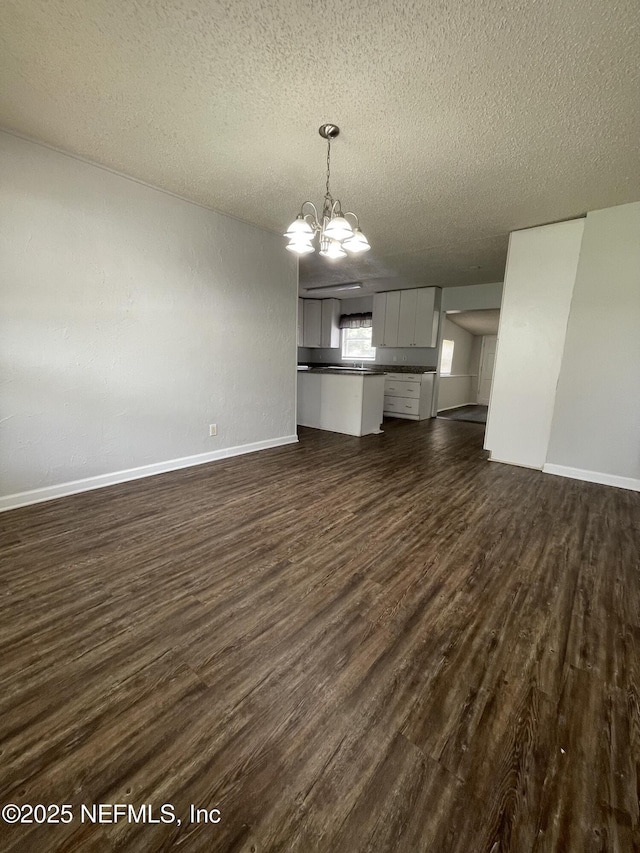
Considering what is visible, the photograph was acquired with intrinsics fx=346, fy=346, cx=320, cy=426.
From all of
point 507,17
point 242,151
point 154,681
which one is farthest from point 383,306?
point 154,681

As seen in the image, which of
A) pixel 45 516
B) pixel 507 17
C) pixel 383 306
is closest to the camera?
pixel 507 17

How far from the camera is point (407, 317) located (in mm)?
6848

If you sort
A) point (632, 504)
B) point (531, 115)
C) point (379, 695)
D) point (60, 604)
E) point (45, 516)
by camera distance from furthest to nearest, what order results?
point (632, 504) → point (45, 516) → point (531, 115) → point (60, 604) → point (379, 695)

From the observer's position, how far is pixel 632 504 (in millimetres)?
2984

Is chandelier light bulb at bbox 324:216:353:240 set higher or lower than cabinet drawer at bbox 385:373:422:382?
higher

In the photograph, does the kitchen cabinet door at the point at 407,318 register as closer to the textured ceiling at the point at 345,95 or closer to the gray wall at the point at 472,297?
the gray wall at the point at 472,297

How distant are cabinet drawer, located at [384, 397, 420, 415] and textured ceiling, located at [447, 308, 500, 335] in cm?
191

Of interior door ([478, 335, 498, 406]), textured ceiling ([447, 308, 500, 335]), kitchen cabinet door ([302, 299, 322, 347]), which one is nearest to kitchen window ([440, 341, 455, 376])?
textured ceiling ([447, 308, 500, 335])

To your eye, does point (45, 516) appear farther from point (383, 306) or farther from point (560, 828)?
point (383, 306)

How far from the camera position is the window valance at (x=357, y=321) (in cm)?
768

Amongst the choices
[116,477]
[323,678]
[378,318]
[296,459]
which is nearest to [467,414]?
[378,318]

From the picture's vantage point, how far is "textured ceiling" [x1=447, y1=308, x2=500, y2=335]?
22.3 feet

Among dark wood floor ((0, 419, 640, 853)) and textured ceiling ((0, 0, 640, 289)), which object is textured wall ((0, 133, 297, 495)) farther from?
dark wood floor ((0, 419, 640, 853))

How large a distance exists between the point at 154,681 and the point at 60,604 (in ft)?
2.41
